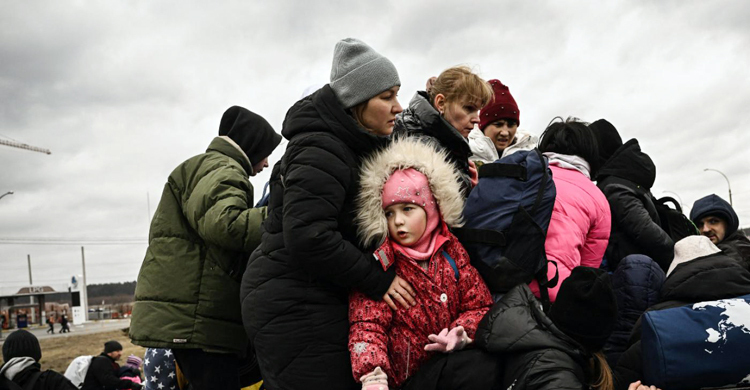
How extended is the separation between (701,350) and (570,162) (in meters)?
1.40

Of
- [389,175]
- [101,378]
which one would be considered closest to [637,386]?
[389,175]

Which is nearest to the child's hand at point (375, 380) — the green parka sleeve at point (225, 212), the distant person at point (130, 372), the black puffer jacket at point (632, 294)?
the green parka sleeve at point (225, 212)

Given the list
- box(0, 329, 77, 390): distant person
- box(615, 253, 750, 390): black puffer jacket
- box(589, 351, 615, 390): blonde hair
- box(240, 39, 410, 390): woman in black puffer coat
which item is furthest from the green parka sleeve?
box(0, 329, 77, 390): distant person

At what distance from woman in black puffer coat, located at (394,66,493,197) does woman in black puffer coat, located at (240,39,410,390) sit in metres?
0.45

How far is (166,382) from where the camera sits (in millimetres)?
3451

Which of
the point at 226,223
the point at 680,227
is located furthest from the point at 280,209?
the point at 680,227

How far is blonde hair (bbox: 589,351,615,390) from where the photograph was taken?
7.13 feet

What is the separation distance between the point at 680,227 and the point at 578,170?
117cm

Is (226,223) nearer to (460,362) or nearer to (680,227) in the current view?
(460,362)

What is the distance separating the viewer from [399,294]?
231 centimetres

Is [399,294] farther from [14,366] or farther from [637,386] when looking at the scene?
[14,366]

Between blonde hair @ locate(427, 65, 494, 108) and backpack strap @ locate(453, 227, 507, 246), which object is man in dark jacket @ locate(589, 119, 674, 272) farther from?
backpack strap @ locate(453, 227, 507, 246)

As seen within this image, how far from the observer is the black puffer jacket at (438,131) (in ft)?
9.34

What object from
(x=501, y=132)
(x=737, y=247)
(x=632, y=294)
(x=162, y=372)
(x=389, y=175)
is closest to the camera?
(x=389, y=175)
